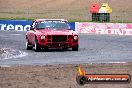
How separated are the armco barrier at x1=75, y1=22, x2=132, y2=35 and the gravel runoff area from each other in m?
22.9

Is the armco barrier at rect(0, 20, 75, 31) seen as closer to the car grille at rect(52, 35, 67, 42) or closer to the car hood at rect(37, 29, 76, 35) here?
the car hood at rect(37, 29, 76, 35)

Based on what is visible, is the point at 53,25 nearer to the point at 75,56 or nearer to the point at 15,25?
the point at 75,56

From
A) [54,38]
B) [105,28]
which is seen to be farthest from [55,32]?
[105,28]

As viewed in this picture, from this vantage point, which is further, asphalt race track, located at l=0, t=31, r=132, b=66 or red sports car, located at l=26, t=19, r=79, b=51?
red sports car, located at l=26, t=19, r=79, b=51

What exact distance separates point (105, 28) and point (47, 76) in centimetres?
2652

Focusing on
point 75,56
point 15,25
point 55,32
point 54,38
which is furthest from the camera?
point 15,25

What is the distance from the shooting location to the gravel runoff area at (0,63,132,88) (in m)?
9.61

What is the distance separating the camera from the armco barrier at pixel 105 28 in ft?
119

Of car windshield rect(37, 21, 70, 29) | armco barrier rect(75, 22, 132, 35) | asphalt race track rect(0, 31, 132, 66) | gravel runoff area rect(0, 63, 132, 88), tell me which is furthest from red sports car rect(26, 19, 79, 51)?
armco barrier rect(75, 22, 132, 35)

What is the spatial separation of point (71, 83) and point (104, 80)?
4318 millimetres

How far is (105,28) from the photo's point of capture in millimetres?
37406

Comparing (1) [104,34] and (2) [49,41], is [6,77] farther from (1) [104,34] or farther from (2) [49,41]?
(1) [104,34]

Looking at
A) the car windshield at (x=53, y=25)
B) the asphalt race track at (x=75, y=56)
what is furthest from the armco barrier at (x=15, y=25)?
the car windshield at (x=53, y=25)

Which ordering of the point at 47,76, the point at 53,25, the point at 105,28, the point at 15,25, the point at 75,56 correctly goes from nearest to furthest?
1. the point at 47,76
2. the point at 75,56
3. the point at 53,25
4. the point at 105,28
5. the point at 15,25
